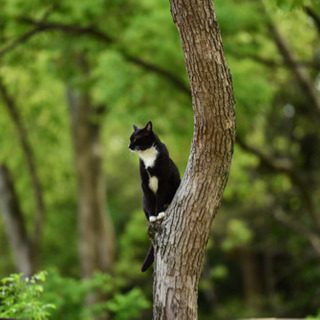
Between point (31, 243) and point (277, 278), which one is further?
point (277, 278)

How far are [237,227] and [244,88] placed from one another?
6.15 metres

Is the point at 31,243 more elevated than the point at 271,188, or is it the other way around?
the point at 271,188

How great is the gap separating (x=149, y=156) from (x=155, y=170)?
0.42 feet

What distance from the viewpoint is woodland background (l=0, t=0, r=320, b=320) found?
877cm

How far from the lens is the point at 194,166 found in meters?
3.89

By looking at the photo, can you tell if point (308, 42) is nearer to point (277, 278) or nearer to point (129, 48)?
point (129, 48)

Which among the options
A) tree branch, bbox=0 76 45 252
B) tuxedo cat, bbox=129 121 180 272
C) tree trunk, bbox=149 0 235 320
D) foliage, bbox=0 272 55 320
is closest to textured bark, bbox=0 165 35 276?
tree branch, bbox=0 76 45 252

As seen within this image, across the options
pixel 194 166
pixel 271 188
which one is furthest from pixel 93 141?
pixel 194 166

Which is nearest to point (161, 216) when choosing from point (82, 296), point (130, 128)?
point (82, 296)

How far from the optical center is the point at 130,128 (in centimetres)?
1512

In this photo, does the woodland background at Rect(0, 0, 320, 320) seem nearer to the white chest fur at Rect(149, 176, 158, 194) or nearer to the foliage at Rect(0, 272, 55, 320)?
the white chest fur at Rect(149, 176, 158, 194)

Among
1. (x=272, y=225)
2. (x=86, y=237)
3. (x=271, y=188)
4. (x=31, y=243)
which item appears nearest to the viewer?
(x=31, y=243)

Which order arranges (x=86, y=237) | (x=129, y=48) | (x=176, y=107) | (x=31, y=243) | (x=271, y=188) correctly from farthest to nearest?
(x=271, y=188) < (x=86, y=237) < (x=31, y=243) < (x=176, y=107) < (x=129, y=48)

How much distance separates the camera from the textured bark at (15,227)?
11820 mm
